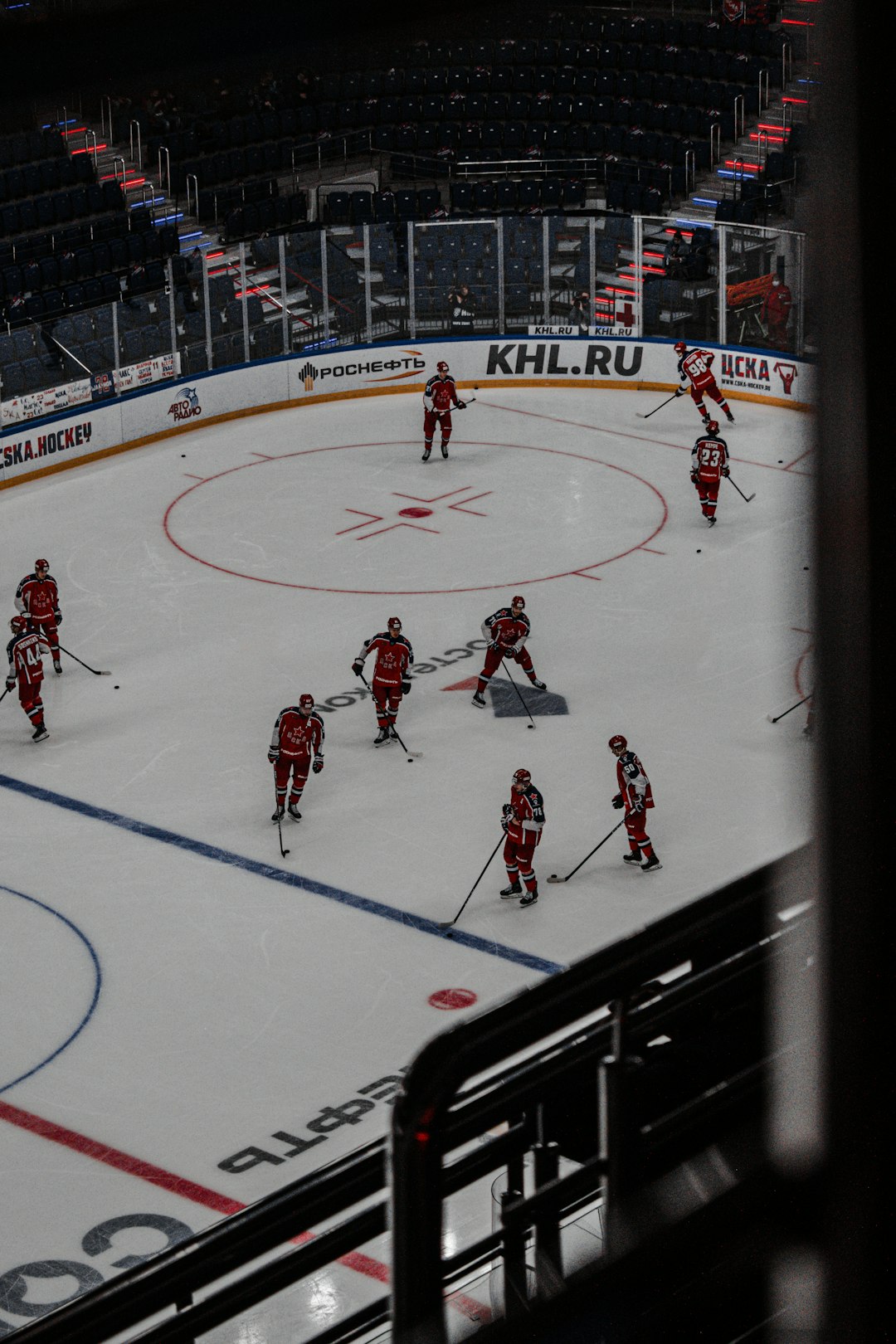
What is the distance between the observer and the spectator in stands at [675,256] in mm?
28438

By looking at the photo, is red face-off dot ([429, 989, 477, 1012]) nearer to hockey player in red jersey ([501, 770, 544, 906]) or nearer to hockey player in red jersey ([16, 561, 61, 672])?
hockey player in red jersey ([501, 770, 544, 906])

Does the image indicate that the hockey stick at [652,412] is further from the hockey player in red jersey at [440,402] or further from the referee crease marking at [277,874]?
the referee crease marking at [277,874]

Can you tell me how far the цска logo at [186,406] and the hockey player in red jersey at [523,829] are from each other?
14772 mm

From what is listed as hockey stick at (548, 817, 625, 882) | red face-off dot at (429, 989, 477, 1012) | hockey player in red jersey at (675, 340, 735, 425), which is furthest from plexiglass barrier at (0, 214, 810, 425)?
red face-off dot at (429, 989, 477, 1012)

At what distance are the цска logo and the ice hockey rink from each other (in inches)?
14.9

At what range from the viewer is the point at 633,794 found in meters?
14.2

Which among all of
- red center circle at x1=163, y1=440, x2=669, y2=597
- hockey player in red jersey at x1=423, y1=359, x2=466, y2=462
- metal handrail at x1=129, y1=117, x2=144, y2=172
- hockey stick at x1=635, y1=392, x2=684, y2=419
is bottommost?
red center circle at x1=163, y1=440, x2=669, y2=597

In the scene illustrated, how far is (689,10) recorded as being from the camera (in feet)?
118

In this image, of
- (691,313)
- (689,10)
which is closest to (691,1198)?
(691,313)

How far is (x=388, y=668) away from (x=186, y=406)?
1186cm

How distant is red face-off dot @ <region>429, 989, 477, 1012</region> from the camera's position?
1273 cm

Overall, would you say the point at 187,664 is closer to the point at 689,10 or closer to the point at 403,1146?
the point at 403,1146

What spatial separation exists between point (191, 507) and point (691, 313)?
881 cm

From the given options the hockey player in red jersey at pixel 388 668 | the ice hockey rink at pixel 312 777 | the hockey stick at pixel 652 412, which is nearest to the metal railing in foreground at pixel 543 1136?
the ice hockey rink at pixel 312 777
